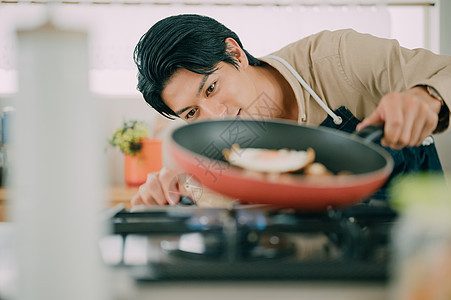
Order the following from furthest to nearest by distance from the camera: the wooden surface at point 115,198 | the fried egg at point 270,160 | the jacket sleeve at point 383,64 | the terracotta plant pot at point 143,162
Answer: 1. the terracotta plant pot at point 143,162
2. the wooden surface at point 115,198
3. the jacket sleeve at point 383,64
4. the fried egg at point 270,160

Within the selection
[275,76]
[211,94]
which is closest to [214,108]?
[211,94]

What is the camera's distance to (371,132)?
24.1 inches

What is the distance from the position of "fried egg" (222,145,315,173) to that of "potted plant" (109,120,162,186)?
57.1 inches

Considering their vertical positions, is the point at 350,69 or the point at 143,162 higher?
the point at 350,69

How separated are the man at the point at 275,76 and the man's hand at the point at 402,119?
211 millimetres

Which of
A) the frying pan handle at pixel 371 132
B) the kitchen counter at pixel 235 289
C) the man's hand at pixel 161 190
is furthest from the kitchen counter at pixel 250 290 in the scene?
the man's hand at pixel 161 190

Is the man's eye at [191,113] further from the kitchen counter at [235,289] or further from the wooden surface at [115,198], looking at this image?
the wooden surface at [115,198]

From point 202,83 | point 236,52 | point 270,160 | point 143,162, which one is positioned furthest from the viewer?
point 143,162

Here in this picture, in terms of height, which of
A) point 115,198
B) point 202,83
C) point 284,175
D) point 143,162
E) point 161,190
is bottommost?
point 115,198

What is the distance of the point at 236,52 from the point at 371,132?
0.57 m

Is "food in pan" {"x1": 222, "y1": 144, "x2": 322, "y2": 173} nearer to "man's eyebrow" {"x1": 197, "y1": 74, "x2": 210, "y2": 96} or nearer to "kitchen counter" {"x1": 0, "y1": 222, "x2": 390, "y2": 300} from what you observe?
"kitchen counter" {"x1": 0, "y1": 222, "x2": 390, "y2": 300}

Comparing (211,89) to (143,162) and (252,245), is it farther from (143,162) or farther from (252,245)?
(143,162)

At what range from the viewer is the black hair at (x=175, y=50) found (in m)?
0.95

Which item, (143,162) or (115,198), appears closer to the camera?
(115,198)
